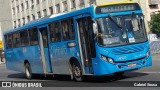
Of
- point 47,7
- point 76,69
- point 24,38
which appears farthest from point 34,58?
point 47,7

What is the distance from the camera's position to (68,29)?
53.7 ft

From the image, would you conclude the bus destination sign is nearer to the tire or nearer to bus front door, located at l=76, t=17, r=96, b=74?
bus front door, located at l=76, t=17, r=96, b=74

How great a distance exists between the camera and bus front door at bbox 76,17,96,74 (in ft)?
48.9

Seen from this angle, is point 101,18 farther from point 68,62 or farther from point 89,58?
point 68,62

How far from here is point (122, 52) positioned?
47.9ft

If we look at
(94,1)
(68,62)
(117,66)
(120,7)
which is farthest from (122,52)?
(94,1)

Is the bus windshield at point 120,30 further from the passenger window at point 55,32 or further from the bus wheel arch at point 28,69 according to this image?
the bus wheel arch at point 28,69

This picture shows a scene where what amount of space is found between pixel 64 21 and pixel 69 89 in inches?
145

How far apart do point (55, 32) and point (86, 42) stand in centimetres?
254

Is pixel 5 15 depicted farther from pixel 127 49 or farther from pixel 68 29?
pixel 127 49

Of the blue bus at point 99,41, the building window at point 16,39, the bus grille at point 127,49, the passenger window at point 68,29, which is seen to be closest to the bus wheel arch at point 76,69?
the blue bus at point 99,41

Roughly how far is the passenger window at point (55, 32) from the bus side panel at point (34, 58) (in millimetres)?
1882

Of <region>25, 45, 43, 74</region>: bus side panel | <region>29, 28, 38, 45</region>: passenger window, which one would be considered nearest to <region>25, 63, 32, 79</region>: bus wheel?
<region>25, 45, 43, 74</region>: bus side panel

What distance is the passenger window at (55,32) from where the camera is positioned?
674 inches
